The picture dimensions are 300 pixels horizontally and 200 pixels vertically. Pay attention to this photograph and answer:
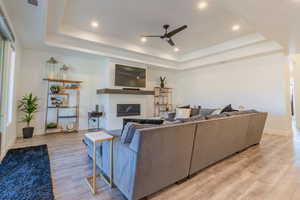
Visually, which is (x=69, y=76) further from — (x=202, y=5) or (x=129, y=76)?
(x=202, y=5)

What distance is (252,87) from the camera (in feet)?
17.0

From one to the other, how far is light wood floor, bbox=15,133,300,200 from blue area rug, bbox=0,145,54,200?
0.12 m

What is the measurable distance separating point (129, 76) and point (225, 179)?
15.4ft

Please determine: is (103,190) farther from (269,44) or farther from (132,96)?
(269,44)

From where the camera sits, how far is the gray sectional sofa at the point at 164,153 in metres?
1.53

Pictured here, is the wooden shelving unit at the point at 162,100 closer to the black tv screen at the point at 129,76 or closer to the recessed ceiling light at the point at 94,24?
the black tv screen at the point at 129,76

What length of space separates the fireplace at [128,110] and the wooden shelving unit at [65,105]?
1507mm

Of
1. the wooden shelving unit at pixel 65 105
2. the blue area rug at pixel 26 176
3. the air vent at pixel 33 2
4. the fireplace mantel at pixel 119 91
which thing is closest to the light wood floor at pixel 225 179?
the blue area rug at pixel 26 176

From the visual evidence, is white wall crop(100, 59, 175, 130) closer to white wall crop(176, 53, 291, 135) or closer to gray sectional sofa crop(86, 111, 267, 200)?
white wall crop(176, 53, 291, 135)

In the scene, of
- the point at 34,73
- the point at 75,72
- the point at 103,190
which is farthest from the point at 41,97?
the point at 103,190

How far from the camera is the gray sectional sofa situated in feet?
5.00

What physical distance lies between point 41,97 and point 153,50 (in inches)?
173

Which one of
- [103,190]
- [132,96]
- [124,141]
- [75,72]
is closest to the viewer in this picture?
[124,141]

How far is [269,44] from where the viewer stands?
14.9ft
